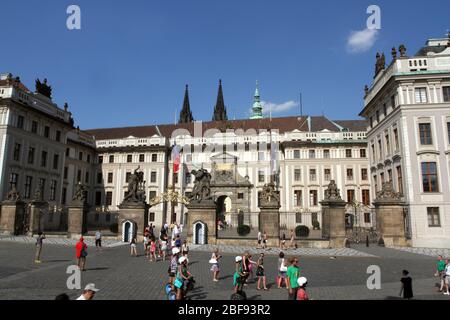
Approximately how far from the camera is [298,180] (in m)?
49.5

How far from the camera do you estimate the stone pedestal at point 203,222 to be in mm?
24625


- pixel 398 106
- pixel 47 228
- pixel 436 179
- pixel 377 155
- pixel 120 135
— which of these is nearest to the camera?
pixel 436 179

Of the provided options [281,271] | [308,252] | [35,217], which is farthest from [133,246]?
[35,217]

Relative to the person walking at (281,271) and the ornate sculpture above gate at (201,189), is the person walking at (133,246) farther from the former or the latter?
the person walking at (281,271)

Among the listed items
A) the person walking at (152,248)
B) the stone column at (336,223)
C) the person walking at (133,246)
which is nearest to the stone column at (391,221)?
the stone column at (336,223)

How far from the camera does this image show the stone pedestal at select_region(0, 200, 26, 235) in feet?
90.1

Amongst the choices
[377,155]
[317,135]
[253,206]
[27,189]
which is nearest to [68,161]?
[27,189]

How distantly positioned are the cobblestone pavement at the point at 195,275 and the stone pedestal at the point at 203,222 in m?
5.72

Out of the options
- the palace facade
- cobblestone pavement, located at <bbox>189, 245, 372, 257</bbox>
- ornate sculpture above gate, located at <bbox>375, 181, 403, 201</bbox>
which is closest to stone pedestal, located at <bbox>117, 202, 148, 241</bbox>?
cobblestone pavement, located at <bbox>189, 245, 372, 257</bbox>

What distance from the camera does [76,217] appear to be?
26.9m

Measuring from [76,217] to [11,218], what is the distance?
577cm

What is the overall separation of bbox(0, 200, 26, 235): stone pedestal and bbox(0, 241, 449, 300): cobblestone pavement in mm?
9903
